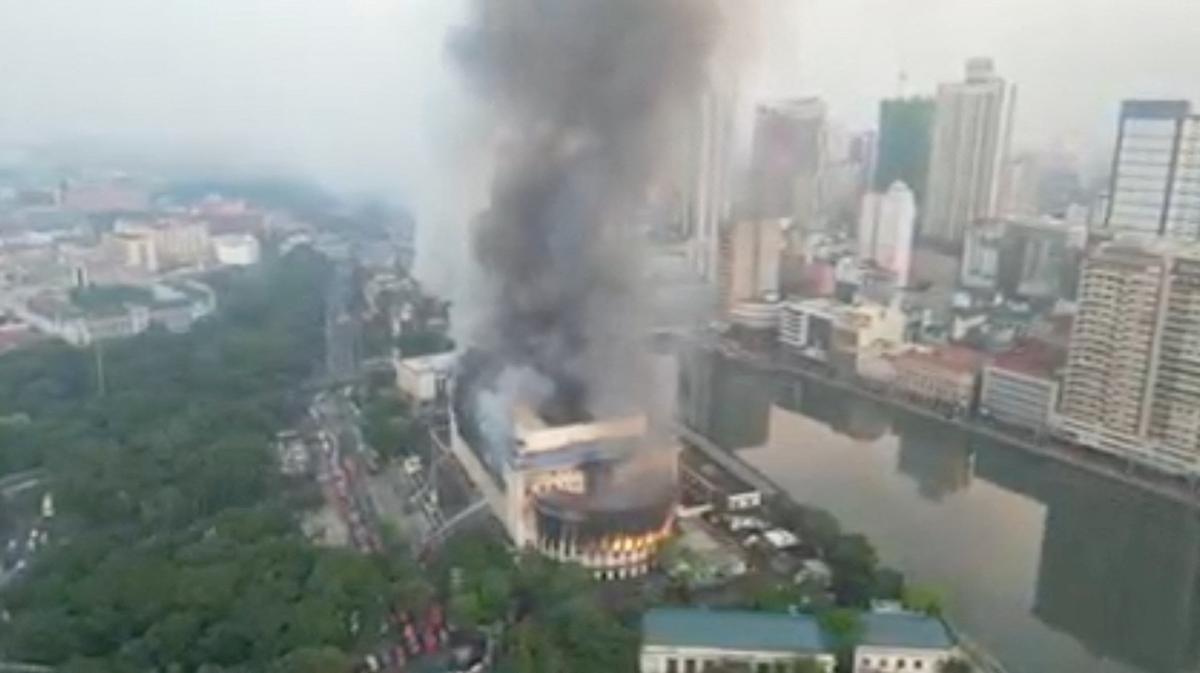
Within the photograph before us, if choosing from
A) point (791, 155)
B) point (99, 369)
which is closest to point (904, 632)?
point (99, 369)

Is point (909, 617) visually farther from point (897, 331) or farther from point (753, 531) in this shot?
point (897, 331)

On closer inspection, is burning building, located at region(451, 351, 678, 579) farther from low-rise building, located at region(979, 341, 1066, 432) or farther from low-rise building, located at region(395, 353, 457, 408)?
low-rise building, located at region(979, 341, 1066, 432)

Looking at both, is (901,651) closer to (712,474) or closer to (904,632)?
(904,632)

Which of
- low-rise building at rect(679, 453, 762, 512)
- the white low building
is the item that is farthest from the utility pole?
the white low building

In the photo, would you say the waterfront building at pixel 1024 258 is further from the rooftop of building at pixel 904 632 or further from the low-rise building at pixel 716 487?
the rooftop of building at pixel 904 632

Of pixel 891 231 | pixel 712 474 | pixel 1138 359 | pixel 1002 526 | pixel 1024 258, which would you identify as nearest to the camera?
pixel 1002 526

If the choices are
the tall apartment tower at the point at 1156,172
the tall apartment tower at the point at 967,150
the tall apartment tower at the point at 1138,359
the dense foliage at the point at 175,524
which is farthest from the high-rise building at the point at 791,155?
the dense foliage at the point at 175,524

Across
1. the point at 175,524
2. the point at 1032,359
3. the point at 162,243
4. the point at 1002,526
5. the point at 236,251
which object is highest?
the point at 1032,359

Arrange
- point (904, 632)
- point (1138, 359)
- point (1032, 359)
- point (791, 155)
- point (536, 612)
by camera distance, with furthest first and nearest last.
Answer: point (791, 155)
point (1032, 359)
point (1138, 359)
point (536, 612)
point (904, 632)
